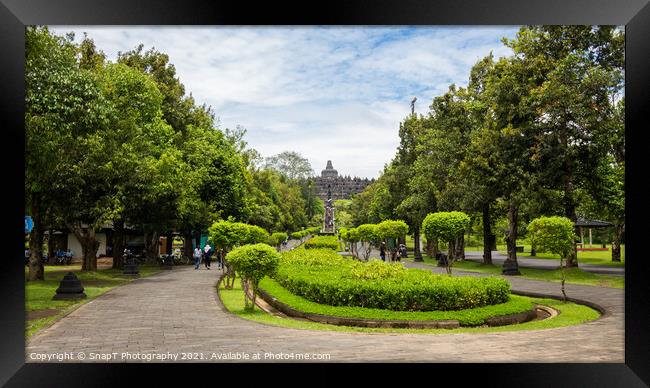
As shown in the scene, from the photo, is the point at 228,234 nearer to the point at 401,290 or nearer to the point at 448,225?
the point at 448,225

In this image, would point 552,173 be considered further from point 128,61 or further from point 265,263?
point 128,61

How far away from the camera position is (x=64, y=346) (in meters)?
8.80

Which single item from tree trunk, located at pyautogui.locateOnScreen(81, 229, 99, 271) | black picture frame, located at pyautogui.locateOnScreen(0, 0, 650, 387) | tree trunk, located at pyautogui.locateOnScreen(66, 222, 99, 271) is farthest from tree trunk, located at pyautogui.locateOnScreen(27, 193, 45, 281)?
black picture frame, located at pyautogui.locateOnScreen(0, 0, 650, 387)

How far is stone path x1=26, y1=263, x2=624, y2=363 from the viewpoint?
26.3ft

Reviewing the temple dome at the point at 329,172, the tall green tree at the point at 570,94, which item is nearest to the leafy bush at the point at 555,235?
the tall green tree at the point at 570,94

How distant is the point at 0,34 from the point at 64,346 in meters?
4.53

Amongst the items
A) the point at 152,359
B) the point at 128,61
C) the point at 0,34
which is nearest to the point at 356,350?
the point at 152,359

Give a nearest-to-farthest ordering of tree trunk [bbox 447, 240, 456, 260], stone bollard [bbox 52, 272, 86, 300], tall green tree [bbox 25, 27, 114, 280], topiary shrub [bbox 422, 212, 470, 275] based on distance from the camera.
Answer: tall green tree [bbox 25, 27, 114, 280]
stone bollard [bbox 52, 272, 86, 300]
topiary shrub [bbox 422, 212, 470, 275]
tree trunk [bbox 447, 240, 456, 260]

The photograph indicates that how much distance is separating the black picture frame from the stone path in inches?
20.7

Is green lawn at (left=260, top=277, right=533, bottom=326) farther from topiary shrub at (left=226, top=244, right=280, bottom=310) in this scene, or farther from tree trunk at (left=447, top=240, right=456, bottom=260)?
tree trunk at (left=447, top=240, right=456, bottom=260)
